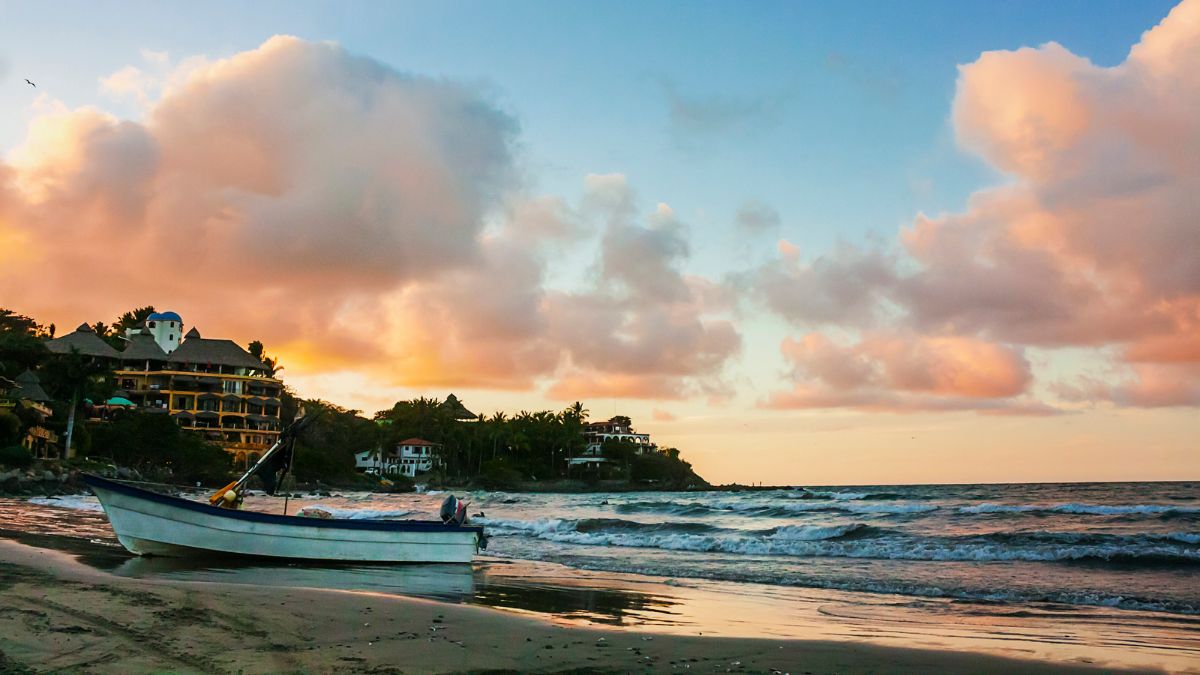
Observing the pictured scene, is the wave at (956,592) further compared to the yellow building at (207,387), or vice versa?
the yellow building at (207,387)

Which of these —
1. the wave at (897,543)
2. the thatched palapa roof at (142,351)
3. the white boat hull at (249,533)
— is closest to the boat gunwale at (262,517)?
the white boat hull at (249,533)

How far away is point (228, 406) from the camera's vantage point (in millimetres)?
94750

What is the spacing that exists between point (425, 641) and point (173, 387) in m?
97.6

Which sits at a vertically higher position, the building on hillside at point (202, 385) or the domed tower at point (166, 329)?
the domed tower at point (166, 329)

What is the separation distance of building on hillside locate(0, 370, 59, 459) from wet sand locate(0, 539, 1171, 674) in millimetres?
64228

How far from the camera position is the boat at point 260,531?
53.2 ft

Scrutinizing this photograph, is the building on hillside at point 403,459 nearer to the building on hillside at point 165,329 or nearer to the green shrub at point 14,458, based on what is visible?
the building on hillside at point 165,329

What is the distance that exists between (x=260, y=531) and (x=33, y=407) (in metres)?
60.9

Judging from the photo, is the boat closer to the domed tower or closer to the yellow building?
the yellow building

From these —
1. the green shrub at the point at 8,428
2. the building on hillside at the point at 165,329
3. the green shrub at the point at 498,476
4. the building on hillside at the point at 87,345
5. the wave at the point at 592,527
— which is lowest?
the green shrub at the point at 498,476

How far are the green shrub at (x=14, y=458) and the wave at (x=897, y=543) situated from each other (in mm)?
39513

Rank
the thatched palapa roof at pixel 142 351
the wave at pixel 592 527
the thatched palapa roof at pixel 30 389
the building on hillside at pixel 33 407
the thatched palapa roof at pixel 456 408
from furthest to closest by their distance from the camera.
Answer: the thatched palapa roof at pixel 456 408 → the thatched palapa roof at pixel 142 351 → the thatched palapa roof at pixel 30 389 → the building on hillside at pixel 33 407 → the wave at pixel 592 527

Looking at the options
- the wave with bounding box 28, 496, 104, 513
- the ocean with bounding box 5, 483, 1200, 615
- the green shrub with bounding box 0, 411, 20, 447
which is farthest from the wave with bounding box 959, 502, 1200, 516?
the green shrub with bounding box 0, 411, 20, 447

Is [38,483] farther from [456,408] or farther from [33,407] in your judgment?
[456,408]
